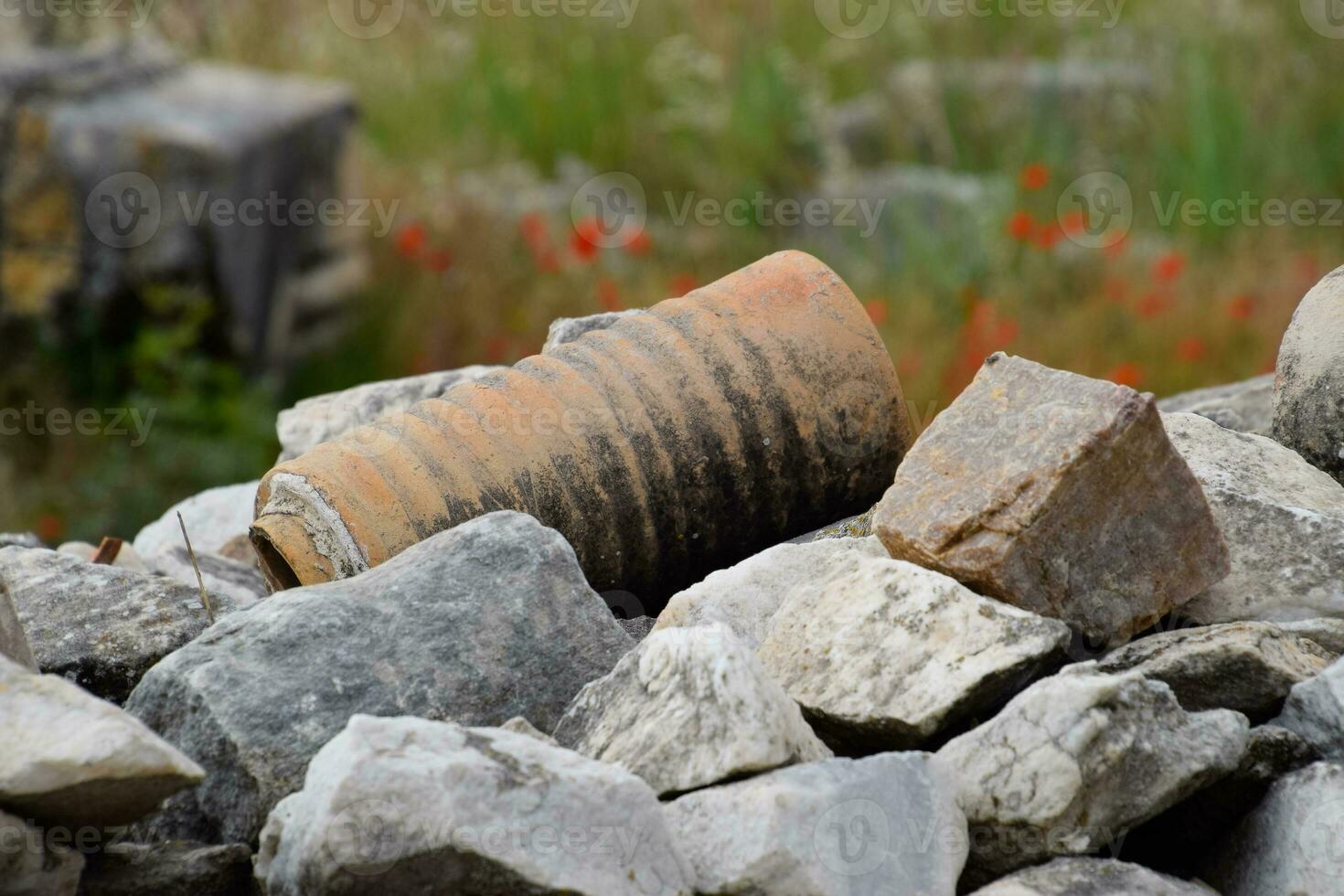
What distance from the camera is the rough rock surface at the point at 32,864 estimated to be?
5.82 feet

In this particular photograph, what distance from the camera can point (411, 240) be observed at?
7191 millimetres

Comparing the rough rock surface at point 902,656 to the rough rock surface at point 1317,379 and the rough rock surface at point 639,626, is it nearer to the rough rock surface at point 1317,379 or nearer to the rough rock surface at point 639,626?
the rough rock surface at point 639,626

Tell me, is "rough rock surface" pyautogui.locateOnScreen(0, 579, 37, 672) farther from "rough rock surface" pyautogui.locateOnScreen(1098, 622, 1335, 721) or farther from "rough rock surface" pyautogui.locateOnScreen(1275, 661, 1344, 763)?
"rough rock surface" pyautogui.locateOnScreen(1275, 661, 1344, 763)

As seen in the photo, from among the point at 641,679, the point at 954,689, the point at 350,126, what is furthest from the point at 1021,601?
the point at 350,126

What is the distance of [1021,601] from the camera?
2.33 metres

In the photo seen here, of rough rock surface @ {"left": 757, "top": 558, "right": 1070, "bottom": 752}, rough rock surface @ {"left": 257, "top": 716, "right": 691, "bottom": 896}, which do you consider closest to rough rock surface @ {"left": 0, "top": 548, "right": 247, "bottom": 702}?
rough rock surface @ {"left": 257, "top": 716, "right": 691, "bottom": 896}
